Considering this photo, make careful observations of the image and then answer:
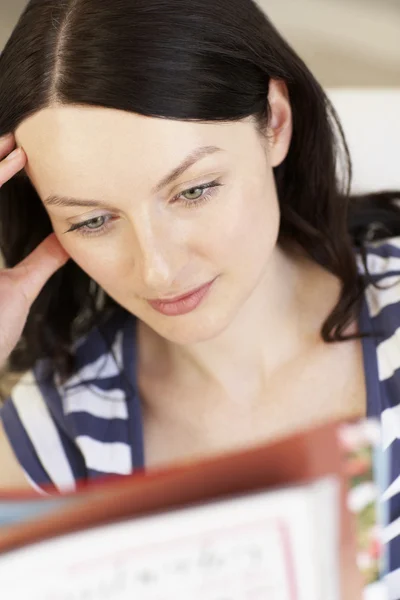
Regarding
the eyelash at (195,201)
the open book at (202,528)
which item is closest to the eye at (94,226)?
the eyelash at (195,201)

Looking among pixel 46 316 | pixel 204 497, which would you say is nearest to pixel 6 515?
pixel 204 497

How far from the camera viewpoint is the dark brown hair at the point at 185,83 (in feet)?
2.11

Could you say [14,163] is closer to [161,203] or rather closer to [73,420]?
[161,203]

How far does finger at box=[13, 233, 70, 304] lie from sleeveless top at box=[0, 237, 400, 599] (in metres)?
0.15

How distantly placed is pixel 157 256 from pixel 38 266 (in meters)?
0.28

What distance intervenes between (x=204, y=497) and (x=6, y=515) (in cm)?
12

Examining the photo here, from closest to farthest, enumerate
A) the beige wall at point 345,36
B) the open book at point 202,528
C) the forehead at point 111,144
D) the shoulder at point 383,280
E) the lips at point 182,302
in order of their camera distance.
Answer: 1. the open book at point 202,528
2. the forehead at point 111,144
3. the lips at point 182,302
4. the shoulder at point 383,280
5. the beige wall at point 345,36

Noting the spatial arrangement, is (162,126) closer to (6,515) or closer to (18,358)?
(6,515)

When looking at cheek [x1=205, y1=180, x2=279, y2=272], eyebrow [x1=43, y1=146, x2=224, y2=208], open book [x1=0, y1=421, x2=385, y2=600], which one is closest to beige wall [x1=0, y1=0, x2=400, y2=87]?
cheek [x1=205, y1=180, x2=279, y2=272]

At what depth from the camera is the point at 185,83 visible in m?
0.66

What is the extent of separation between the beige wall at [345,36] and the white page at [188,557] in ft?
3.44

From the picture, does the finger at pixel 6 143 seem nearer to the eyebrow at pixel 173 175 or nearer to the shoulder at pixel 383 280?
the eyebrow at pixel 173 175

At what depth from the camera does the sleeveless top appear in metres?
0.84

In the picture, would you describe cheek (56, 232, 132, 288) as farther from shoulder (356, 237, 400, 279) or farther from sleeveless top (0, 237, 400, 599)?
shoulder (356, 237, 400, 279)
